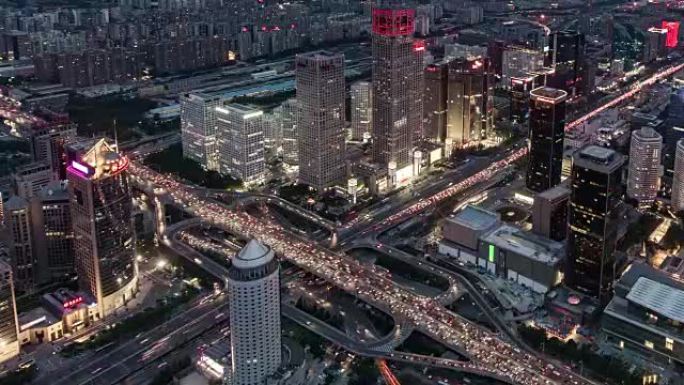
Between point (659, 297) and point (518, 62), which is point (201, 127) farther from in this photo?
point (659, 297)

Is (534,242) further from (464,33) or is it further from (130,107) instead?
(464,33)

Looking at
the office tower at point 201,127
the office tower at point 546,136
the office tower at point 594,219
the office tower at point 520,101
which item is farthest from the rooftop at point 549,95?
the office tower at point 201,127

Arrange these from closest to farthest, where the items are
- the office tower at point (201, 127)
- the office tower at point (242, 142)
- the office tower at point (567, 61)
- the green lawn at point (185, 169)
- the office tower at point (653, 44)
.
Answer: the office tower at point (242, 142) → the green lawn at point (185, 169) → the office tower at point (201, 127) → the office tower at point (567, 61) → the office tower at point (653, 44)

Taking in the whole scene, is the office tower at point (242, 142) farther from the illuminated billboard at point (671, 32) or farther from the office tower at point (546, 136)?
the illuminated billboard at point (671, 32)

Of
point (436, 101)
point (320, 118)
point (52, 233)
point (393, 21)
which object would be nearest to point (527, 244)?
point (320, 118)

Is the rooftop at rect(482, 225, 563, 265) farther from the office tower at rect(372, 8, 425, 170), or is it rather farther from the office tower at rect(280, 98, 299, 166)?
the office tower at rect(280, 98, 299, 166)
